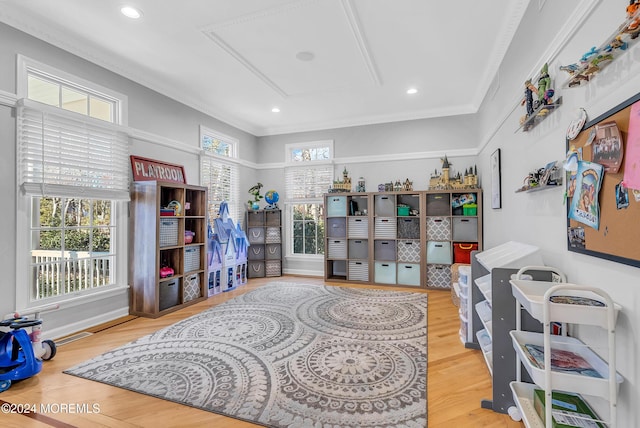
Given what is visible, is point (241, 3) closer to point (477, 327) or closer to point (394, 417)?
point (394, 417)

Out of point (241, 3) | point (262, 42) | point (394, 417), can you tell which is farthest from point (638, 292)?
point (262, 42)

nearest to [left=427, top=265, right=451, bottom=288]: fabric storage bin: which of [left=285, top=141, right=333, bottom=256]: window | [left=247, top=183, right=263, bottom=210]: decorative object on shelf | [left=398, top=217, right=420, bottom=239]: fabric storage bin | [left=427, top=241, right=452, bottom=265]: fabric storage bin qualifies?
[left=427, top=241, right=452, bottom=265]: fabric storage bin

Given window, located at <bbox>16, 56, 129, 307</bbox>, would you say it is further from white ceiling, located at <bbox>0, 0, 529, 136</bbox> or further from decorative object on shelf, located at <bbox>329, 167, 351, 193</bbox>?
decorative object on shelf, located at <bbox>329, 167, 351, 193</bbox>

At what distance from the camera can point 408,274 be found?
192 inches

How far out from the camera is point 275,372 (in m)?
2.25

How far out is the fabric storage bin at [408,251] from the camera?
484cm

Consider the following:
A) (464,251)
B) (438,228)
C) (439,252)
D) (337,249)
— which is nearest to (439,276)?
(439,252)

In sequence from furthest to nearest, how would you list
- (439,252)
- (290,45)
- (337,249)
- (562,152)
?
(337,249)
(439,252)
(290,45)
(562,152)

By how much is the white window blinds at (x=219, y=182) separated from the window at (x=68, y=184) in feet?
4.59

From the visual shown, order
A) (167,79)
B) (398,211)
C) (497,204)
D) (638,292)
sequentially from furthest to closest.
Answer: (398,211) < (167,79) < (497,204) < (638,292)

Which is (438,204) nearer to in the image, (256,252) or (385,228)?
(385,228)

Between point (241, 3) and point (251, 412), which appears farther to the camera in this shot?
point (241, 3)

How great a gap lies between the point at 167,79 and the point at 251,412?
3873mm

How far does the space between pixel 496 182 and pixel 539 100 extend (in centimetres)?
151
